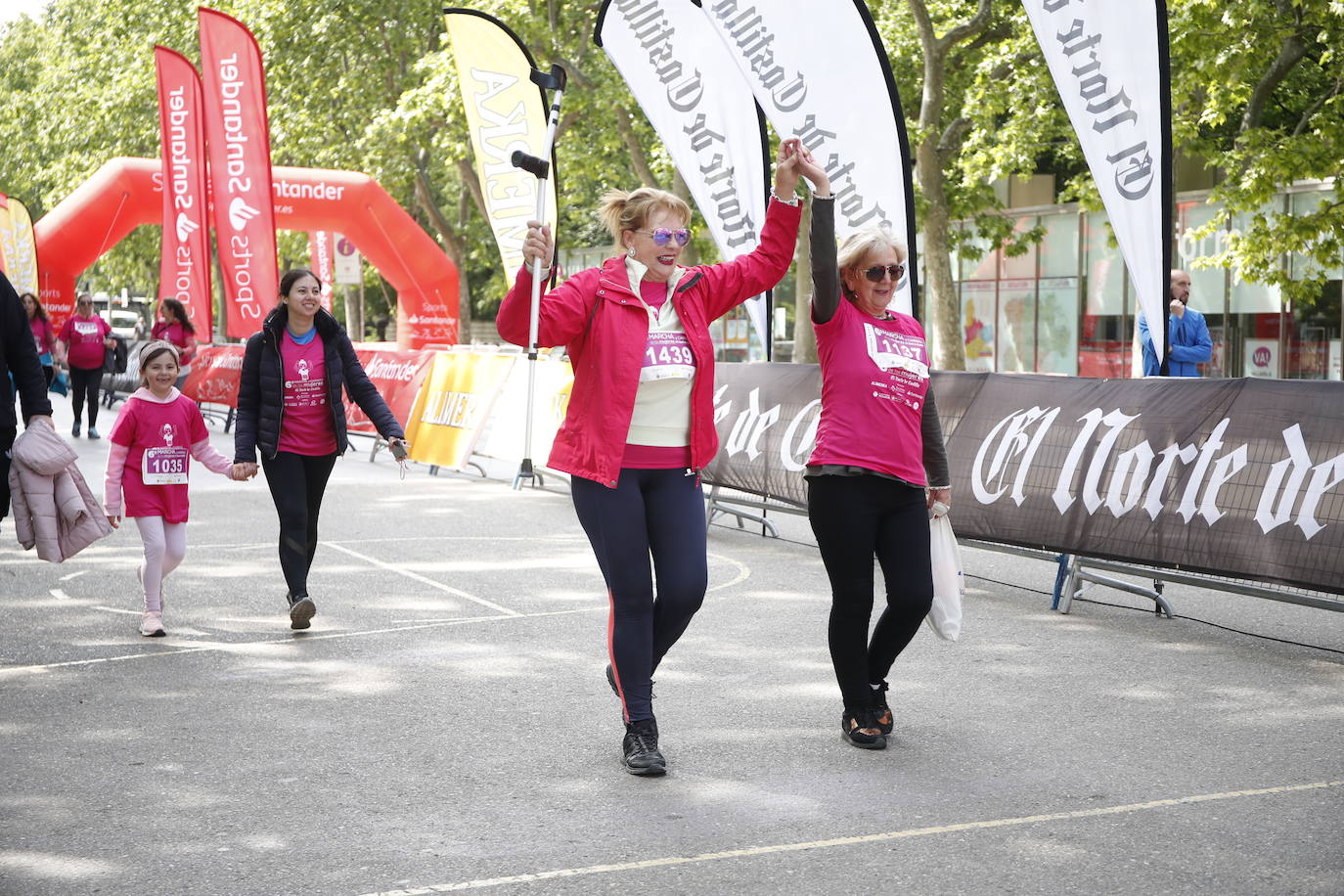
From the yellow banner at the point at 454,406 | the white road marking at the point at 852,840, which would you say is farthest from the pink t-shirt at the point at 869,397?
the yellow banner at the point at 454,406

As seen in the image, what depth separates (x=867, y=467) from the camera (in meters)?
5.17

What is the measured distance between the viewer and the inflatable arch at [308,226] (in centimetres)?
2528

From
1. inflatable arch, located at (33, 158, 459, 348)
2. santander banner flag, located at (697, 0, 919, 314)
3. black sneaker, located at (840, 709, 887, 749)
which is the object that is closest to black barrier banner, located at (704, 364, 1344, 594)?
santander banner flag, located at (697, 0, 919, 314)

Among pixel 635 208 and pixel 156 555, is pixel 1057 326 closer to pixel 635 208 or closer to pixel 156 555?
pixel 156 555

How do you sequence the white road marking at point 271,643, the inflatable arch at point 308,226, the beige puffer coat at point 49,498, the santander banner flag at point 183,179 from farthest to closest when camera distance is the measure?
1. the inflatable arch at point 308,226
2. the santander banner flag at point 183,179
3. the white road marking at point 271,643
4. the beige puffer coat at point 49,498

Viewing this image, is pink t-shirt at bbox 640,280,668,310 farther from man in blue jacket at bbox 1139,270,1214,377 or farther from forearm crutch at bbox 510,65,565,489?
man in blue jacket at bbox 1139,270,1214,377

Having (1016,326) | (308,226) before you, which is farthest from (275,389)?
(1016,326)

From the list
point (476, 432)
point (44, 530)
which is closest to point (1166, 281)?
point (44, 530)

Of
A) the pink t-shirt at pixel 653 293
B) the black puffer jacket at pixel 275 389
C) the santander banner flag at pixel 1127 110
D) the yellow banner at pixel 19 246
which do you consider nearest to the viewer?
the pink t-shirt at pixel 653 293

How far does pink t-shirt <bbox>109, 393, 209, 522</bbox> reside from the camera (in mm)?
7289

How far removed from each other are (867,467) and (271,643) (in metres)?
3.39

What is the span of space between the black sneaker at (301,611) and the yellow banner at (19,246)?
22.4 metres

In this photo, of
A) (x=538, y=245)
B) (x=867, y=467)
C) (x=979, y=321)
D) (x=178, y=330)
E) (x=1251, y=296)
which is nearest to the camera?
(x=538, y=245)

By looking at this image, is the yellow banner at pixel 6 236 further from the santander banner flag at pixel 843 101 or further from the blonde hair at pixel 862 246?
the blonde hair at pixel 862 246
